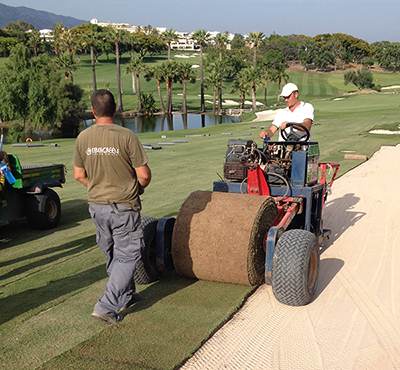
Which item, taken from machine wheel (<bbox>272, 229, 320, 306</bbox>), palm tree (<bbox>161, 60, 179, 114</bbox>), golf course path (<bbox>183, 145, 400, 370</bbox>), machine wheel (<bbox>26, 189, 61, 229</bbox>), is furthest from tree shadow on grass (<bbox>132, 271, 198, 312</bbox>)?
palm tree (<bbox>161, 60, 179, 114</bbox>)

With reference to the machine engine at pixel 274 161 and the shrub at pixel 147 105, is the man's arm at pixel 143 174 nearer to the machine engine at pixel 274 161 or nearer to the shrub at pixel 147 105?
the machine engine at pixel 274 161

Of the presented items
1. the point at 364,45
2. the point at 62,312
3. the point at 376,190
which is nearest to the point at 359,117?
the point at 376,190

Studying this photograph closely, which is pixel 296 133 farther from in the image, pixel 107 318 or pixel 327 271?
pixel 107 318

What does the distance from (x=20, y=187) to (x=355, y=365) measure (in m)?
6.25

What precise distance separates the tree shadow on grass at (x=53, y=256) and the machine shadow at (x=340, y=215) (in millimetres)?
3684

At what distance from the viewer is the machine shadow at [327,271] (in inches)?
264

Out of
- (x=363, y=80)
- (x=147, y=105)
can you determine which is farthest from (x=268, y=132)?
(x=363, y=80)

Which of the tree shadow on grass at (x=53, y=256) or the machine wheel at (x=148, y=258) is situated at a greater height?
the machine wheel at (x=148, y=258)

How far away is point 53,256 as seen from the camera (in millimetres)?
7758

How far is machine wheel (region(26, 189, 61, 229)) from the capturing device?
9.17 m

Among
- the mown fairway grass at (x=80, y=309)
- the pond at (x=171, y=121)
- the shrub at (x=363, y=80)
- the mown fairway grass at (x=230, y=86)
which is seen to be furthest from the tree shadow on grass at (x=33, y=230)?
the shrub at (x=363, y=80)

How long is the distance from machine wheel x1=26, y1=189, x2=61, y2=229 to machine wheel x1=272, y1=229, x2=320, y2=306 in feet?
15.6

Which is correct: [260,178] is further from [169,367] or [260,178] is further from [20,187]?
[20,187]

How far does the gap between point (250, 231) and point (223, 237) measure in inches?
12.6
